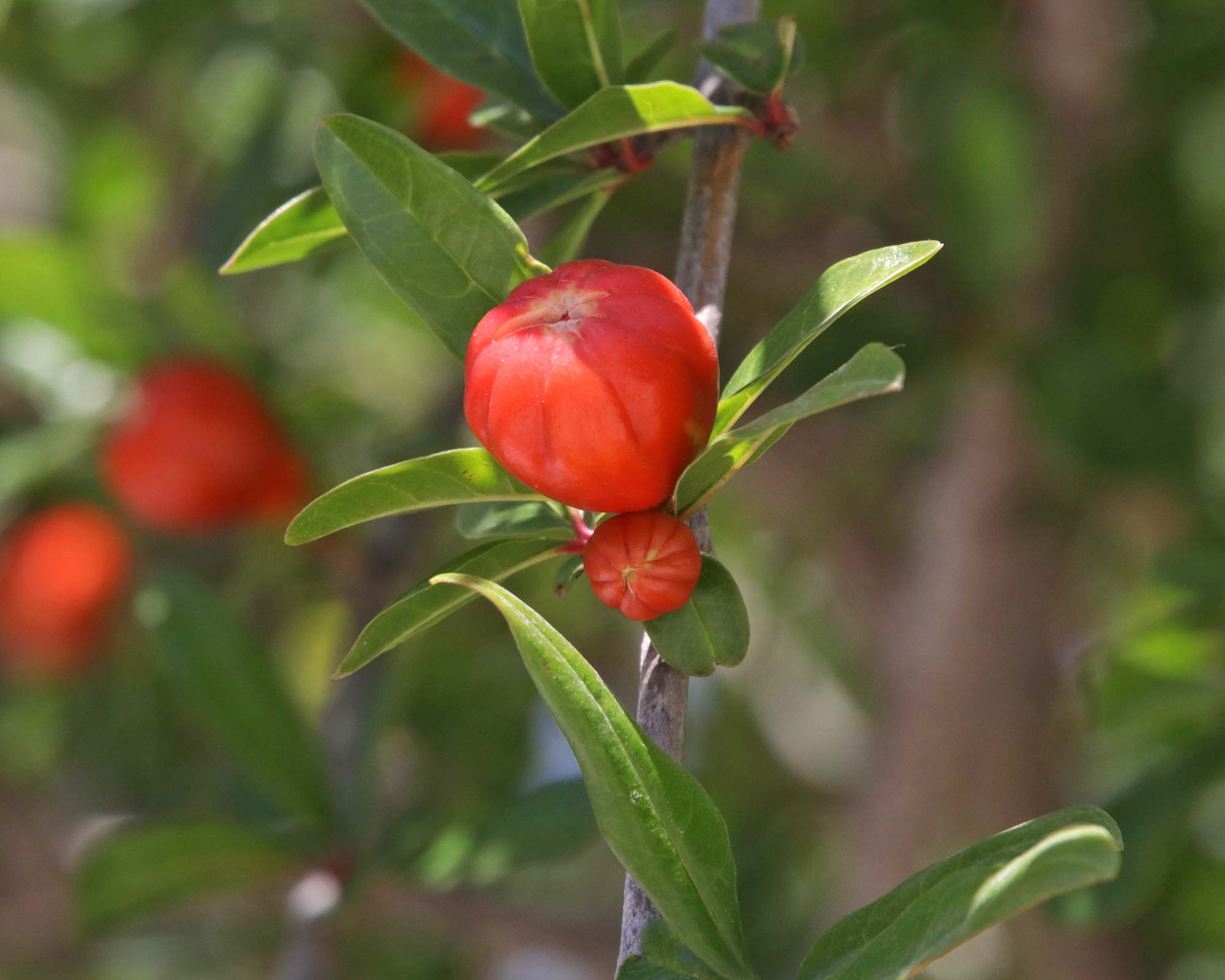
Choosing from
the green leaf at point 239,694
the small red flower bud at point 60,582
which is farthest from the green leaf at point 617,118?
the small red flower bud at point 60,582

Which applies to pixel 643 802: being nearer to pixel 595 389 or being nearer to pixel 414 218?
pixel 595 389

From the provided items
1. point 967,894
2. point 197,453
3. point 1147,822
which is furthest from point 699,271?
point 197,453

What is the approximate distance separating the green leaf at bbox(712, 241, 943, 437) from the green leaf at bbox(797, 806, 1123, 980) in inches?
8.7

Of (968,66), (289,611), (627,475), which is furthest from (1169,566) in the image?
(289,611)

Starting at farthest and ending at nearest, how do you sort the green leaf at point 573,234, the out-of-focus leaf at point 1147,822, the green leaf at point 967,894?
1. the out-of-focus leaf at point 1147,822
2. the green leaf at point 573,234
3. the green leaf at point 967,894

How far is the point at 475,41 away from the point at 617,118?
0.18 m

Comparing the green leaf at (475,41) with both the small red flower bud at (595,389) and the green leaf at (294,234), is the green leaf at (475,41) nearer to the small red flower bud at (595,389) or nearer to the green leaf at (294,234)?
the green leaf at (294,234)

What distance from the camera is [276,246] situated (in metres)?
0.76

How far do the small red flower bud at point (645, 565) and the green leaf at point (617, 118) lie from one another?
0.21 meters

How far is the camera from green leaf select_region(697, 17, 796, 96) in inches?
29.3

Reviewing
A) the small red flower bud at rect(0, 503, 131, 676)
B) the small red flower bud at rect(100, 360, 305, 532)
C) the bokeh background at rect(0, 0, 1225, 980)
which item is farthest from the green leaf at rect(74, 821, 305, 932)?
the small red flower bud at rect(0, 503, 131, 676)

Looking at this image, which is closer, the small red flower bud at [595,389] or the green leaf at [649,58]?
the small red flower bud at [595,389]

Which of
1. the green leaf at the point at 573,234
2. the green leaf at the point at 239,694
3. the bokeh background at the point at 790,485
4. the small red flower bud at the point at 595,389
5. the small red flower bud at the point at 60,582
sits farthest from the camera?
the small red flower bud at the point at 60,582

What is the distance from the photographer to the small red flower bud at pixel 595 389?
0.60m
